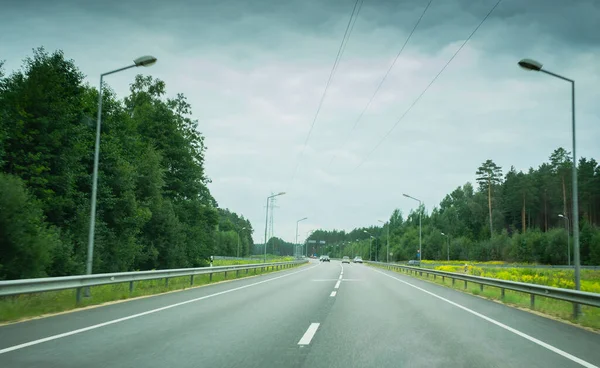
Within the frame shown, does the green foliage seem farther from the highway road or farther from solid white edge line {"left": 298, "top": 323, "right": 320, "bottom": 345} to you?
solid white edge line {"left": 298, "top": 323, "right": 320, "bottom": 345}

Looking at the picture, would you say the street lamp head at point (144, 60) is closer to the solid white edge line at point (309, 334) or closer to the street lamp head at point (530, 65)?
the solid white edge line at point (309, 334)

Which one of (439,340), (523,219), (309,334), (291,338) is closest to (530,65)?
(439,340)

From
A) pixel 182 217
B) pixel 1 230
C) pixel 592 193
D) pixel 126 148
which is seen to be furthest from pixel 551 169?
pixel 1 230

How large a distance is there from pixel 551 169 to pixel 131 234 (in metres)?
77.0

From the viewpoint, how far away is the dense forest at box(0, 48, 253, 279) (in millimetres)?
18062

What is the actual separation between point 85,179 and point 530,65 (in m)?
23.1

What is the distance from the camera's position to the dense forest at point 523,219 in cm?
7506

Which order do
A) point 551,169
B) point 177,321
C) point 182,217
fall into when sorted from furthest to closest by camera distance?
point 551,169
point 182,217
point 177,321

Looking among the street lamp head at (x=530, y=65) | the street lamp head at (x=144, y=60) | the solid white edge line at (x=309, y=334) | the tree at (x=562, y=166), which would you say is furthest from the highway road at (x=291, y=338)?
the tree at (x=562, y=166)

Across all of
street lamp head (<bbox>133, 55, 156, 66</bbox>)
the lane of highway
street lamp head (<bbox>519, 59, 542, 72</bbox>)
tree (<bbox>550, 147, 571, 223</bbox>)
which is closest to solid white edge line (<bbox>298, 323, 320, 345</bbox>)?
the lane of highway

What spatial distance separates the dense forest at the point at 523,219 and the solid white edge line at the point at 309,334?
6020 cm

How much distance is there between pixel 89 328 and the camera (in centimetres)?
830

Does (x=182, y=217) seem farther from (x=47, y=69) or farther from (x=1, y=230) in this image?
(x=1, y=230)

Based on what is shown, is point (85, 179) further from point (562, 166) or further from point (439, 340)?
point (562, 166)
